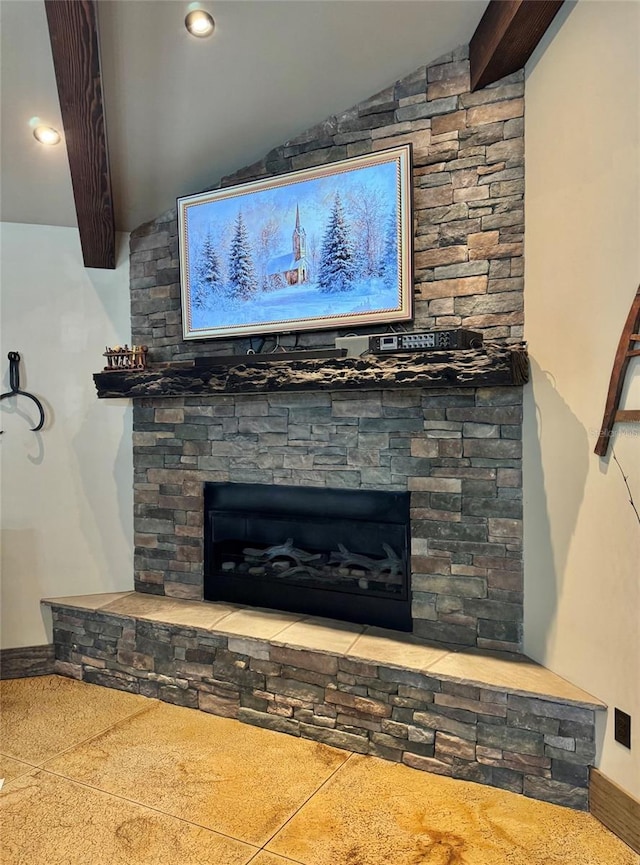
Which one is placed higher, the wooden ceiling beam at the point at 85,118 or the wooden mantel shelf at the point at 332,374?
the wooden ceiling beam at the point at 85,118

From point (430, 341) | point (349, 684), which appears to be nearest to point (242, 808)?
point (349, 684)

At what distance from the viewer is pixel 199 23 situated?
224 centimetres

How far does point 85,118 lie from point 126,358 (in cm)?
119

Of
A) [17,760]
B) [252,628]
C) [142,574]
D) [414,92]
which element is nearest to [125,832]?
[17,760]

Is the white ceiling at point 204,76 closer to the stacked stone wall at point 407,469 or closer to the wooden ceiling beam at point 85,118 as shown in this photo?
the wooden ceiling beam at point 85,118

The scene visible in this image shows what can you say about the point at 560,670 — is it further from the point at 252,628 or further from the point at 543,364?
the point at 252,628

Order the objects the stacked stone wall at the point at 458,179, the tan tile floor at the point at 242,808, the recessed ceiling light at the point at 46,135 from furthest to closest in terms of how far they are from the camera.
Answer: the recessed ceiling light at the point at 46,135, the stacked stone wall at the point at 458,179, the tan tile floor at the point at 242,808

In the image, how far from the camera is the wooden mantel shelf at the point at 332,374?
2.20m

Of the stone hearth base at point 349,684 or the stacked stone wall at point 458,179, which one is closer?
the stone hearth base at point 349,684

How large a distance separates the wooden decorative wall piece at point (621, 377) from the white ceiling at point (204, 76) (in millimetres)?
1478

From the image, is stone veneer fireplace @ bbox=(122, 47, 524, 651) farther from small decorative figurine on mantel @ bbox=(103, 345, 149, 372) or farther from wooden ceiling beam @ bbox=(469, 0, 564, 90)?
small decorative figurine on mantel @ bbox=(103, 345, 149, 372)

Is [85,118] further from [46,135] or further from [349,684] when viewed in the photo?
[349,684]

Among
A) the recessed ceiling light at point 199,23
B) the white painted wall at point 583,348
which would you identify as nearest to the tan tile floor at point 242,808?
Answer: the white painted wall at point 583,348

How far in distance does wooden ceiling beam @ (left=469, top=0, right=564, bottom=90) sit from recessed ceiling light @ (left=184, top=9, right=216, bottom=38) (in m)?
1.11
